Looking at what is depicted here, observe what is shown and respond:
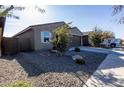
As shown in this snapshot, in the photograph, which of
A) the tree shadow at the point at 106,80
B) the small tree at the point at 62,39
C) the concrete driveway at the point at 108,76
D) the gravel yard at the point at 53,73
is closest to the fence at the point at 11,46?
the small tree at the point at 62,39

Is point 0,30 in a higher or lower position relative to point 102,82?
higher

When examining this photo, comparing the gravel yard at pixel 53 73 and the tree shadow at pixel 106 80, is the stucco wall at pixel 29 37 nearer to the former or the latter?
the gravel yard at pixel 53 73

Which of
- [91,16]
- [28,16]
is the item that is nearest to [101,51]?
[91,16]

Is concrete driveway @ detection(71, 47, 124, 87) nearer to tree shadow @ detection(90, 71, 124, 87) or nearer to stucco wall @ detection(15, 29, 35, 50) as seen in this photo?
tree shadow @ detection(90, 71, 124, 87)

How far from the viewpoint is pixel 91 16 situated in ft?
28.4

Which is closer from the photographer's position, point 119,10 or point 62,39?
point 119,10

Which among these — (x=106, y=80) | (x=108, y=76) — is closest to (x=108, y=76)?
(x=108, y=76)

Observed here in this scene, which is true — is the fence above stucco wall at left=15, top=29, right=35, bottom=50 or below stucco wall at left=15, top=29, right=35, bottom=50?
below

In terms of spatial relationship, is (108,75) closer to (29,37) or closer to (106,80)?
(106,80)

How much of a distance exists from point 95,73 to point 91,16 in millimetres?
2180

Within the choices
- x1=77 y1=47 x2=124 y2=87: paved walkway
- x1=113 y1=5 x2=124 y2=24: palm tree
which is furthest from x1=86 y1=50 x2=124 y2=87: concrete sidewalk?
x1=113 y1=5 x2=124 y2=24: palm tree
